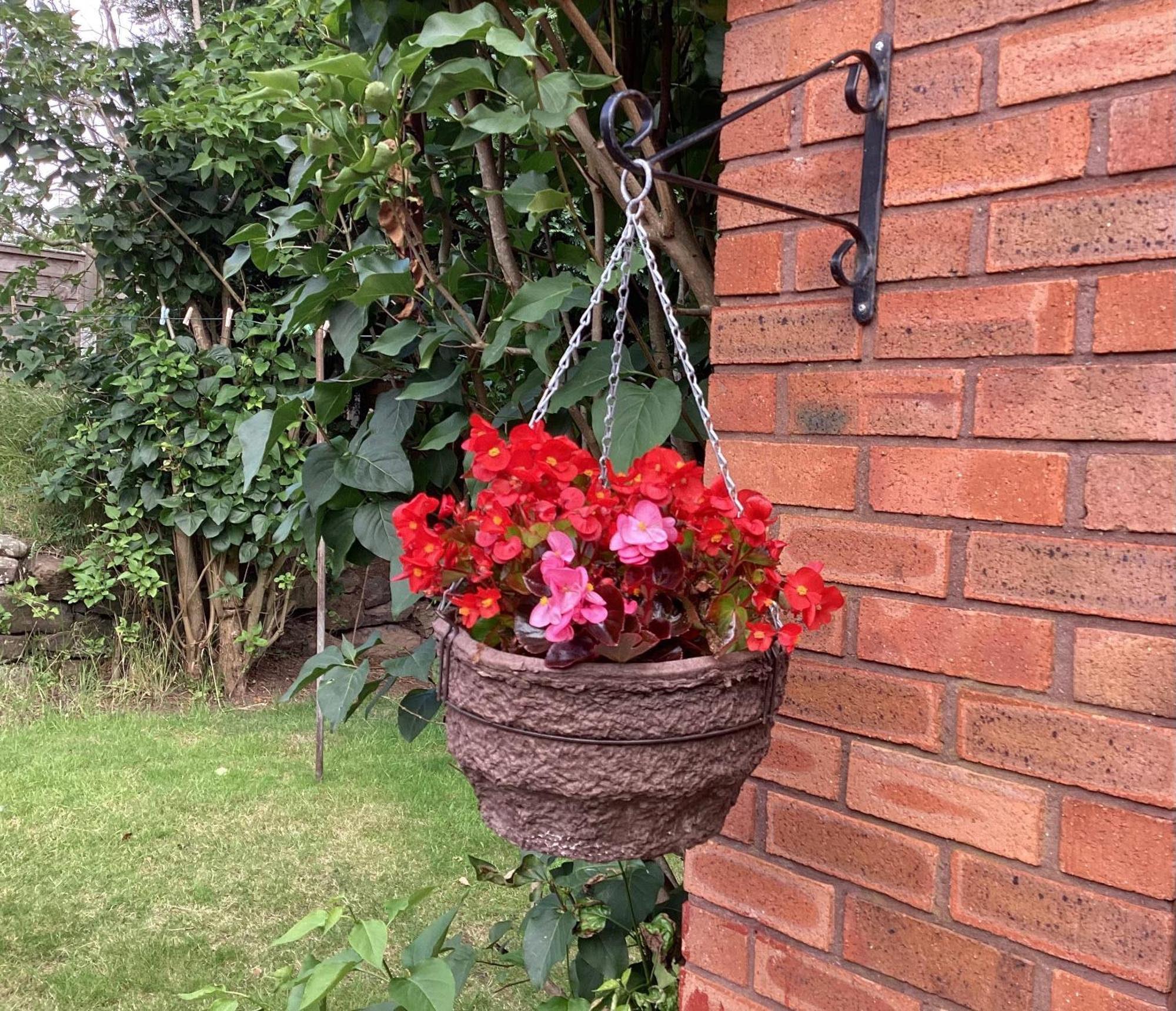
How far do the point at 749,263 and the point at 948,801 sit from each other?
0.65 metres

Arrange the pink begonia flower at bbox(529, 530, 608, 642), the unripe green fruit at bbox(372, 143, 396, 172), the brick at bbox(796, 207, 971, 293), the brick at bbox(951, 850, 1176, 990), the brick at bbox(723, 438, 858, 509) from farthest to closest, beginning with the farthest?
the unripe green fruit at bbox(372, 143, 396, 172) → the brick at bbox(723, 438, 858, 509) → the brick at bbox(796, 207, 971, 293) → the brick at bbox(951, 850, 1176, 990) → the pink begonia flower at bbox(529, 530, 608, 642)

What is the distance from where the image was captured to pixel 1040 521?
Answer: 978mm

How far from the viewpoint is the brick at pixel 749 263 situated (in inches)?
46.4

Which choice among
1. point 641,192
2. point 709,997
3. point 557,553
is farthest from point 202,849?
point 641,192

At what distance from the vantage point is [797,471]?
3.86 feet

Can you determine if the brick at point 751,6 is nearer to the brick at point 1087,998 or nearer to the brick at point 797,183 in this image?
the brick at point 797,183

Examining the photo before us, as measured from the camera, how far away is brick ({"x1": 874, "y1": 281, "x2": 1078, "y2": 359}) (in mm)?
963

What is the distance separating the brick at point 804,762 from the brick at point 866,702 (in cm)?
2

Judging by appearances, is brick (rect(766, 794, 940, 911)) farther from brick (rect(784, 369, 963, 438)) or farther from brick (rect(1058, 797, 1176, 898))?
brick (rect(784, 369, 963, 438))

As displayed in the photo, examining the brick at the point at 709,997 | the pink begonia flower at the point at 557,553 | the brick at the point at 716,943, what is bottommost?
the brick at the point at 709,997

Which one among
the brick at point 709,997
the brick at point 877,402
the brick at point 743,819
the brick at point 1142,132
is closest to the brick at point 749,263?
the brick at point 877,402

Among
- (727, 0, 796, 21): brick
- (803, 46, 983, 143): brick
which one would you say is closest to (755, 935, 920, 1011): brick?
(803, 46, 983, 143): brick

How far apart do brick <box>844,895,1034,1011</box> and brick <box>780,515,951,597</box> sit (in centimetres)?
36

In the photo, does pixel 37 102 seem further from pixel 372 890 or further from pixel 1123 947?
pixel 1123 947
